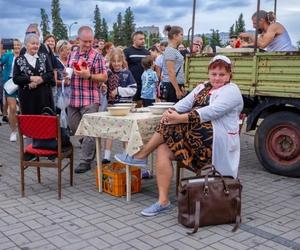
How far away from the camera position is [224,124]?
13.5ft

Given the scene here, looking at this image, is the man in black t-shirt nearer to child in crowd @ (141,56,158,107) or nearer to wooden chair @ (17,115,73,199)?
child in crowd @ (141,56,158,107)

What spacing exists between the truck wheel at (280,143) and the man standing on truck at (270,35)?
94 cm

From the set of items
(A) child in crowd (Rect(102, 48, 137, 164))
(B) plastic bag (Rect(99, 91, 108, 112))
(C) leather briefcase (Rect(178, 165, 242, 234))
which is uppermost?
(A) child in crowd (Rect(102, 48, 137, 164))

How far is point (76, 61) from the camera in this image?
575 centimetres

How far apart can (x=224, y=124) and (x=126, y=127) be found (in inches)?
37.6

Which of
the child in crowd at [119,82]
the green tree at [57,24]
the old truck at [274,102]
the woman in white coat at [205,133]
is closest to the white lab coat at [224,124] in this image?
the woman in white coat at [205,133]

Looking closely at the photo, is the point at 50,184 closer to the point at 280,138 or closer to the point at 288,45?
the point at 280,138

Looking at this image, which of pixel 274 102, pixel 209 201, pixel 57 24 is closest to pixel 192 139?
pixel 209 201

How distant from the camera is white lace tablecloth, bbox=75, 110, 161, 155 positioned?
4289mm

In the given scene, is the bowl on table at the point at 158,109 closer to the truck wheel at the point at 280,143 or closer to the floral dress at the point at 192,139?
the floral dress at the point at 192,139

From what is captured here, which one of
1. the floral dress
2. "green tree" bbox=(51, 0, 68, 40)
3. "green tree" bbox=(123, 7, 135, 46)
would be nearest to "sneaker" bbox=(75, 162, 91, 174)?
the floral dress

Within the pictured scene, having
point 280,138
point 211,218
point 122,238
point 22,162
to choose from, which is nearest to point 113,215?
point 122,238

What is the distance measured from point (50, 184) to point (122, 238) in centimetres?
189

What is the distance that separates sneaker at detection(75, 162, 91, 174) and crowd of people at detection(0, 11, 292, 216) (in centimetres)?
1
